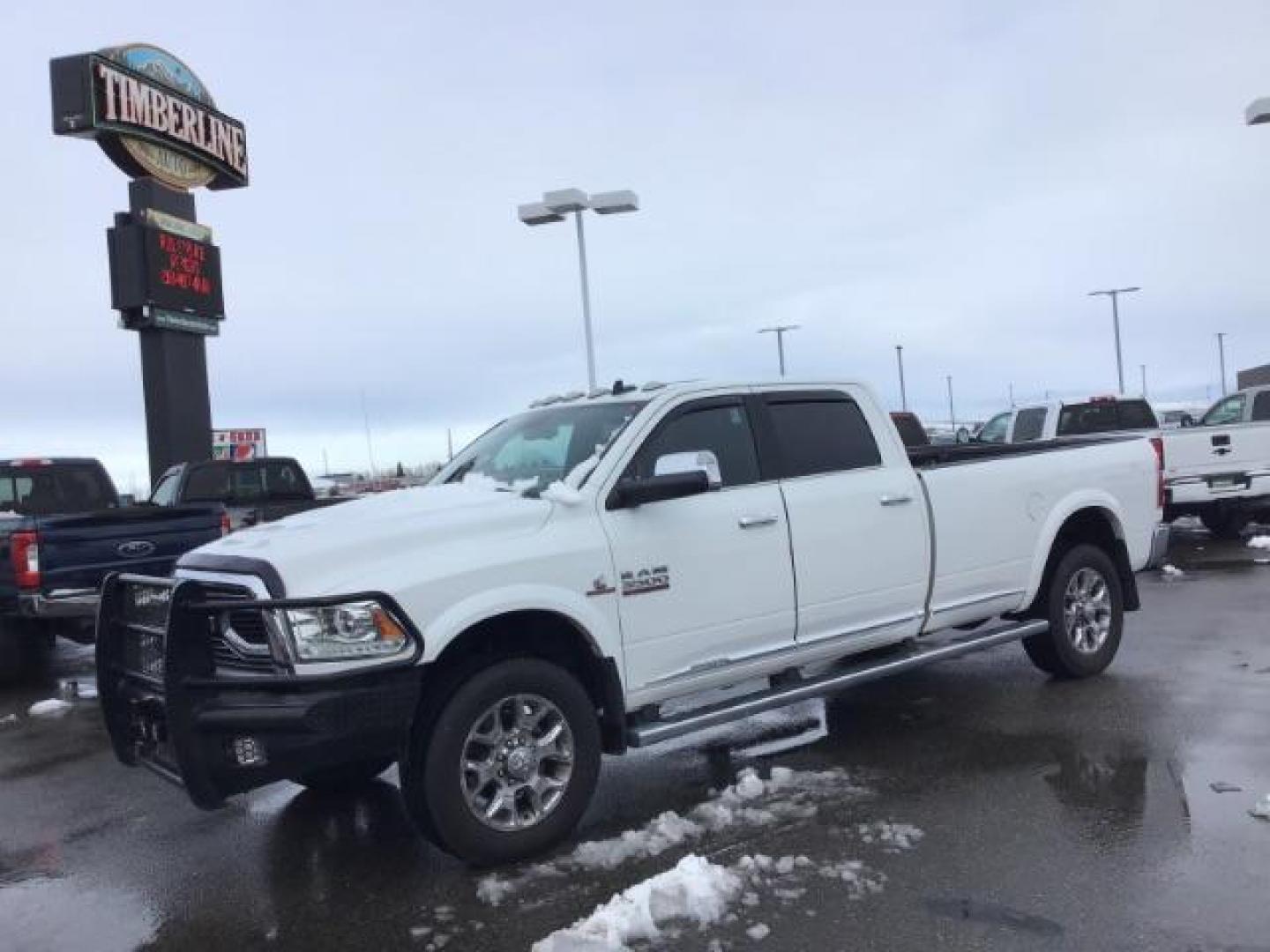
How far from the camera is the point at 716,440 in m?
5.57

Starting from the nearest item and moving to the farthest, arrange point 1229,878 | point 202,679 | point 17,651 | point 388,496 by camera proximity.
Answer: point 1229,878 → point 202,679 → point 388,496 → point 17,651

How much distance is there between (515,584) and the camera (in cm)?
454

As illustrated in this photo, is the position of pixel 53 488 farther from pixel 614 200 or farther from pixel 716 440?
pixel 614 200

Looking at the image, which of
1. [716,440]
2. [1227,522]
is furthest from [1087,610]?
[1227,522]

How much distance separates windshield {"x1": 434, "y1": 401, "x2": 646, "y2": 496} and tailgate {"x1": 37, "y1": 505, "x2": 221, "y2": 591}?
159 inches

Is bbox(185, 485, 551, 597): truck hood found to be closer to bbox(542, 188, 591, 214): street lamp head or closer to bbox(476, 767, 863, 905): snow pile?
bbox(476, 767, 863, 905): snow pile

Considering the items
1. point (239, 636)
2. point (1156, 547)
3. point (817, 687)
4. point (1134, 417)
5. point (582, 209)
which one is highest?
point (582, 209)

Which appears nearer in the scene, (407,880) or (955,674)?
(407,880)

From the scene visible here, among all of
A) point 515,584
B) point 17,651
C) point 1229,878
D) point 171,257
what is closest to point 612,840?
point 515,584

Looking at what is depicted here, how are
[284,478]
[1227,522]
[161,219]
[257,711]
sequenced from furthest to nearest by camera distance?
[161,219]
[1227,522]
[284,478]
[257,711]

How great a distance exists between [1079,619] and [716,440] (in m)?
3.18

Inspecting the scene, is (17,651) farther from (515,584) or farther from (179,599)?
(515,584)

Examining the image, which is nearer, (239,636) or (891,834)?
(239,636)

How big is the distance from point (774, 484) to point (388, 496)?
195 centimetres
